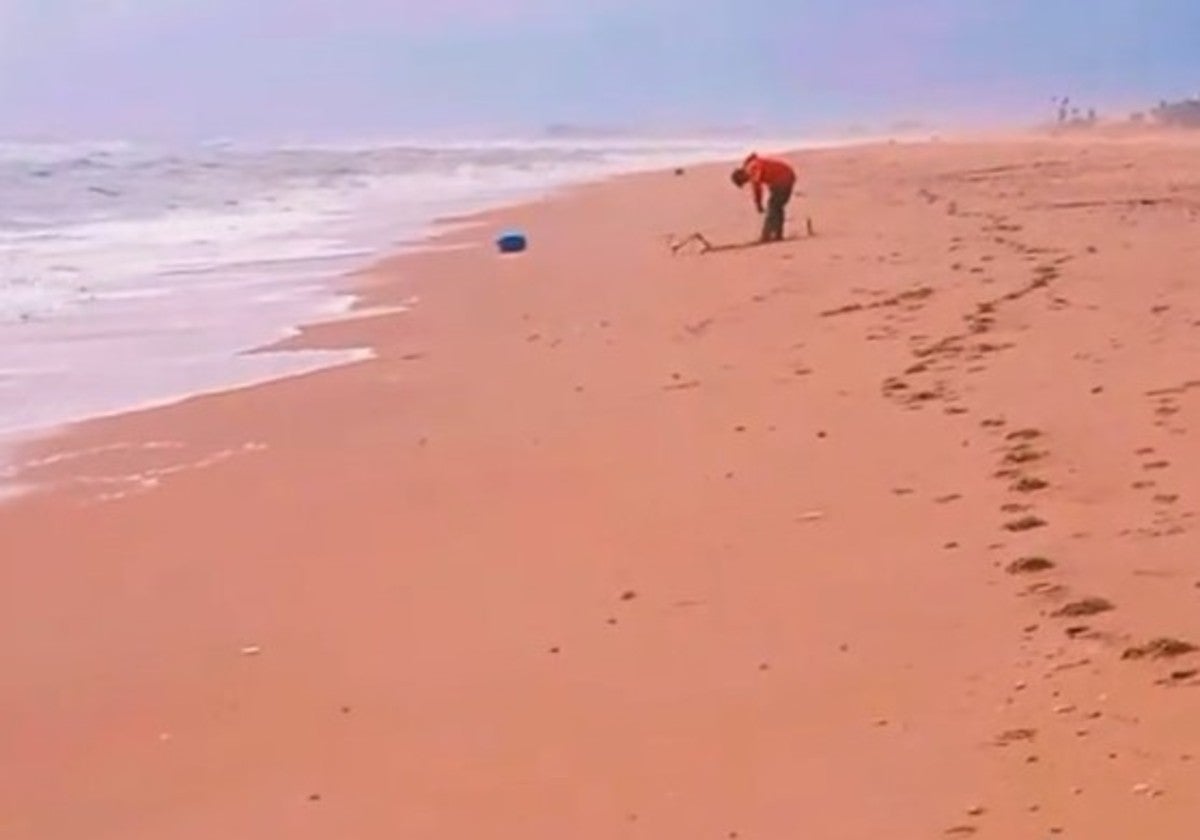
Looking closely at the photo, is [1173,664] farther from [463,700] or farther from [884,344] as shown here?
[884,344]

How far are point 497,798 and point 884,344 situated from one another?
5652 millimetres

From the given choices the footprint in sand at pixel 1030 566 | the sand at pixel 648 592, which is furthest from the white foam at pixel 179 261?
the footprint in sand at pixel 1030 566

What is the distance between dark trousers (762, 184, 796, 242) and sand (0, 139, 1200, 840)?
6045mm

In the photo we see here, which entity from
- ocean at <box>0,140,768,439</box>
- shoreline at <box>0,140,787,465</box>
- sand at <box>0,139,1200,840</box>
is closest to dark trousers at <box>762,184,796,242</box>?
shoreline at <box>0,140,787,465</box>

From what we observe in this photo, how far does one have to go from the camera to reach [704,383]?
8453 mm

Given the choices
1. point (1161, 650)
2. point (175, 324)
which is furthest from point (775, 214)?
point (1161, 650)

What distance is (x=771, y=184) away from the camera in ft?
52.5

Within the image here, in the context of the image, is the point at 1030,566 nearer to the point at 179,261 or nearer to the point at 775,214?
the point at 775,214

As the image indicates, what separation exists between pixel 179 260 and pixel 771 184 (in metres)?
6.63

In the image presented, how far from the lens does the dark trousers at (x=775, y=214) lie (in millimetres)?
16062

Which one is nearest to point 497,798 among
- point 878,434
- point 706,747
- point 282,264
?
point 706,747

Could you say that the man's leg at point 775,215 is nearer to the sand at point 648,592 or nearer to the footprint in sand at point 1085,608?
the sand at point 648,592

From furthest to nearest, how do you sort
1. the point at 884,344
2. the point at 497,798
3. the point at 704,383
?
1. the point at 884,344
2. the point at 704,383
3. the point at 497,798

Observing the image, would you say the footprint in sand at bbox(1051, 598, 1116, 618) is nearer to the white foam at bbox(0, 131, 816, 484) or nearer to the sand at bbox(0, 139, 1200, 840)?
the sand at bbox(0, 139, 1200, 840)
